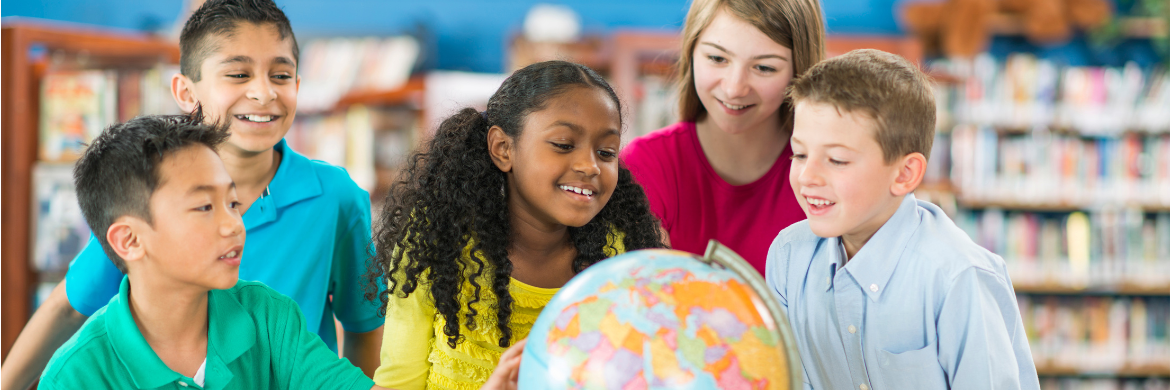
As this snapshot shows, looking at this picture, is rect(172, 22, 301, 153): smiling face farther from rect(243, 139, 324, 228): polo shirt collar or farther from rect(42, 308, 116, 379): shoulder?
rect(42, 308, 116, 379): shoulder

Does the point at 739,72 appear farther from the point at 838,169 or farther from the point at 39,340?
the point at 39,340

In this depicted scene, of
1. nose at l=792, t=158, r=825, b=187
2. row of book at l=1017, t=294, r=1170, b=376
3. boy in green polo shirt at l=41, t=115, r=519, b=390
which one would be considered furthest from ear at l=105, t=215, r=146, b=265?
row of book at l=1017, t=294, r=1170, b=376

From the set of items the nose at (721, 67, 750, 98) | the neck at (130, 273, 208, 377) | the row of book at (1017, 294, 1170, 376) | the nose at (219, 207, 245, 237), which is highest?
the nose at (721, 67, 750, 98)

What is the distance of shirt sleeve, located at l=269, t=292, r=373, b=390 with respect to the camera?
135 cm

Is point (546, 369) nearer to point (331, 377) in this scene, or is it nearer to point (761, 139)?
point (331, 377)

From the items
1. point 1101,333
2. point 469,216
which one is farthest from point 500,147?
point 1101,333

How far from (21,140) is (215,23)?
1.80 metres

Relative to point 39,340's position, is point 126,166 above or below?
above

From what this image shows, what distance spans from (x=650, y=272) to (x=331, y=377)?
641 millimetres

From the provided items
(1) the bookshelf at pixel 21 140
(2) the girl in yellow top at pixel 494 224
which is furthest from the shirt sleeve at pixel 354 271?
(1) the bookshelf at pixel 21 140

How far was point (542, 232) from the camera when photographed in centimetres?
159

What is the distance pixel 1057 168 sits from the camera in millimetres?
4402

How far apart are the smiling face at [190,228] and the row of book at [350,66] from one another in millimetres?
3491

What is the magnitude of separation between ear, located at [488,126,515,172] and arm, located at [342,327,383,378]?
0.64 meters
